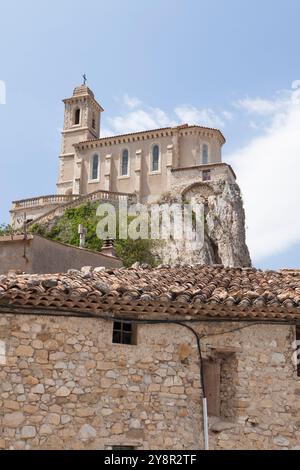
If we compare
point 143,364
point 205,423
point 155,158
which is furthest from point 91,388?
point 155,158

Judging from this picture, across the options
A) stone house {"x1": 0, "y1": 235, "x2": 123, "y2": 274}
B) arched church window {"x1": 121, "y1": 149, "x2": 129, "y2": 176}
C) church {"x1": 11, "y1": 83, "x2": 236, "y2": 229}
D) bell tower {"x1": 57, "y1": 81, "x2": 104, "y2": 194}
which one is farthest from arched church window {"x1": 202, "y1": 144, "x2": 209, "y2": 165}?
stone house {"x1": 0, "y1": 235, "x2": 123, "y2": 274}

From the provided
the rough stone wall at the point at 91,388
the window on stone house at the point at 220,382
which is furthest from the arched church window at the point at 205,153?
the rough stone wall at the point at 91,388

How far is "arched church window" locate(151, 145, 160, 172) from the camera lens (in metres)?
55.6

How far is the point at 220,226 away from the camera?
49.0 metres

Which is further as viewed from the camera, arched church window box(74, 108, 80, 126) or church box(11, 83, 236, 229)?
arched church window box(74, 108, 80, 126)

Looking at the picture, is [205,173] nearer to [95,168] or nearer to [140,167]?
[140,167]

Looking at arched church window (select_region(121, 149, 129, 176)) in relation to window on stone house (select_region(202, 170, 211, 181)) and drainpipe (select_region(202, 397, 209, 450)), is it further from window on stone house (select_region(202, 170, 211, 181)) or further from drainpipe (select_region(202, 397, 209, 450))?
drainpipe (select_region(202, 397, 209, 450))

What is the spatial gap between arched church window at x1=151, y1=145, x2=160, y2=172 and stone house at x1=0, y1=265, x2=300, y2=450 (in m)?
44.5

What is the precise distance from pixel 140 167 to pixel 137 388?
153 ft

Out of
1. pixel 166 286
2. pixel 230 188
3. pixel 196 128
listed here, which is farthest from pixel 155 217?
pixel 166 286

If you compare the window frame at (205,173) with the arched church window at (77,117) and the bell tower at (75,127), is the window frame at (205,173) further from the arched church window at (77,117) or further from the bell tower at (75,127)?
the arched church window at (77,117)

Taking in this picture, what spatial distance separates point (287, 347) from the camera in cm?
1115

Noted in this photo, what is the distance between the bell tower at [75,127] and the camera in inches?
2402
